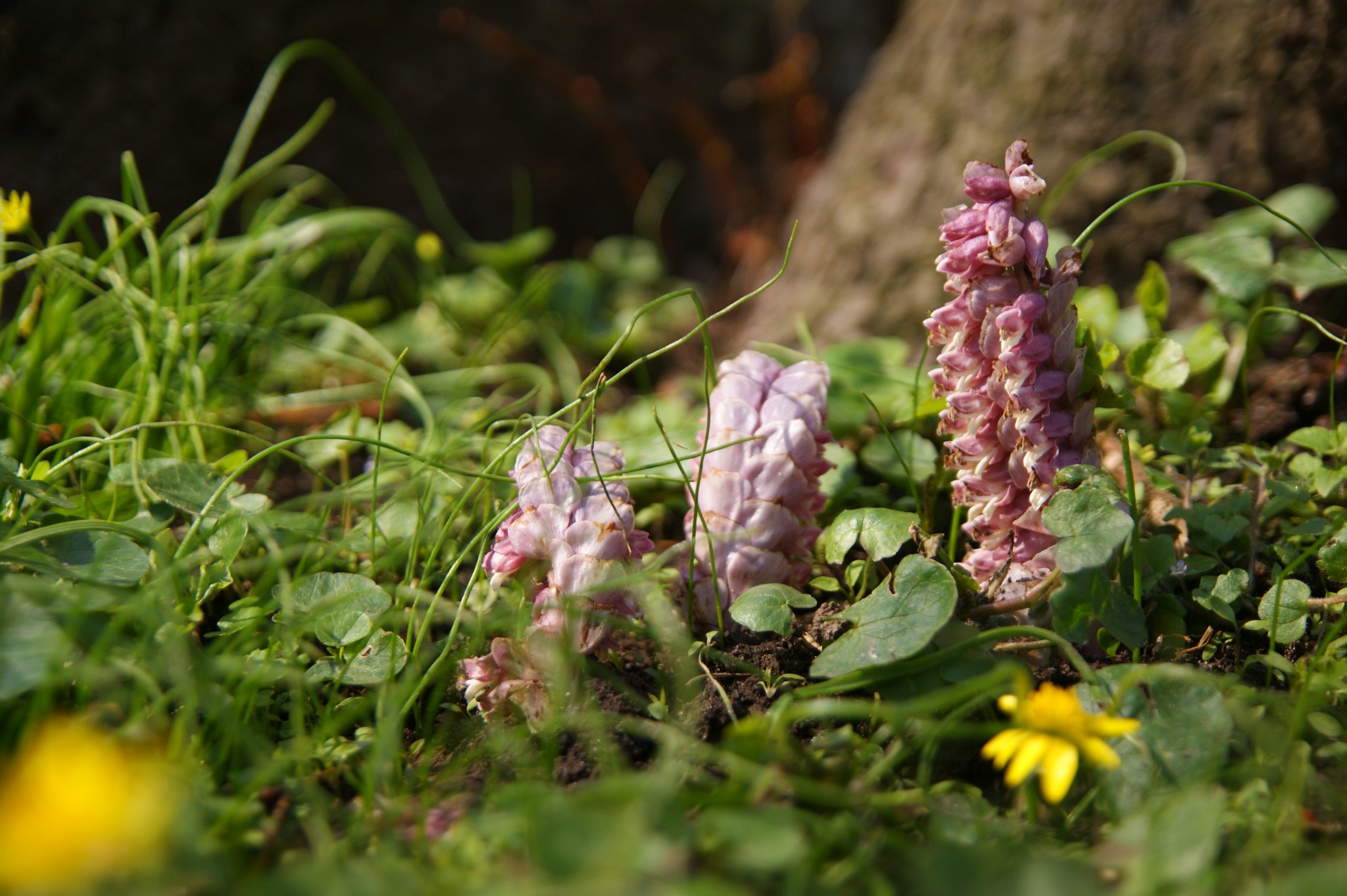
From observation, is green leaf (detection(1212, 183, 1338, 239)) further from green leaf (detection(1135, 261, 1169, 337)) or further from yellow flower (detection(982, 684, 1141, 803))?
yellow flower (detection(982, 684, 1141, 803))

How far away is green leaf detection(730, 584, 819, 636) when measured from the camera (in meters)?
1.04

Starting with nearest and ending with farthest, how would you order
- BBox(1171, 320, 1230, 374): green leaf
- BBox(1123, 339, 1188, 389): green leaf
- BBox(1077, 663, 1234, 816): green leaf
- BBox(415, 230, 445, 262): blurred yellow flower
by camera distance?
BBox(1077, 663, 1234, 816): green leaf, BBox(1123, 339, 1188, 389): green leaf, BBox(1171, 320, 1230, 374): green leaf, BBox(415, 230, 445, 262): blurred yellow flower

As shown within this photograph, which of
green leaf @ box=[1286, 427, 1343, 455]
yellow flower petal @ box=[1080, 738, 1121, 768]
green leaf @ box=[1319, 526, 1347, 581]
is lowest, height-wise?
green leaf @ box=[1319, 526, 1347, 581]

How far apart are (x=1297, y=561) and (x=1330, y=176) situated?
3.50 ft

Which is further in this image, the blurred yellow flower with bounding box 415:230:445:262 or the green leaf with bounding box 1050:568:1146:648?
the blurred yellow flower with bounding box 415:230:445:262

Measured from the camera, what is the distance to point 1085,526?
1005 mm

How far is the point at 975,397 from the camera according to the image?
108cm

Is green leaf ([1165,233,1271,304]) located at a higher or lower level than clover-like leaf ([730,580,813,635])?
higher

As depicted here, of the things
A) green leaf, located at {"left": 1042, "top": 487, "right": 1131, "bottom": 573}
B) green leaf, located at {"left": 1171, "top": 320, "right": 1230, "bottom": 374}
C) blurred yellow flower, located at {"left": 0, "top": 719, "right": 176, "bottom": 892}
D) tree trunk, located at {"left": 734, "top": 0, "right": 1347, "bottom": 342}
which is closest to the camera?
blurred yellow flower, located at {"left": 0, "top": 719, "right": 176, "bottom": 892}

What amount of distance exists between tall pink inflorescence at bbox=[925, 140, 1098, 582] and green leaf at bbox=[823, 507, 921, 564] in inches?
3.8

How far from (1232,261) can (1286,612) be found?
72cm

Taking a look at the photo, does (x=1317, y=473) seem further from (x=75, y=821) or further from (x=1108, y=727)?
(x=75, y=821)

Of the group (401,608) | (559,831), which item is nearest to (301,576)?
(401,608)

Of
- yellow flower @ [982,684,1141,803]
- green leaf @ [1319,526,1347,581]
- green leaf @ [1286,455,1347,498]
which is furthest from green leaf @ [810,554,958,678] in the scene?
green leaf @ [1286,455,1347,498]
